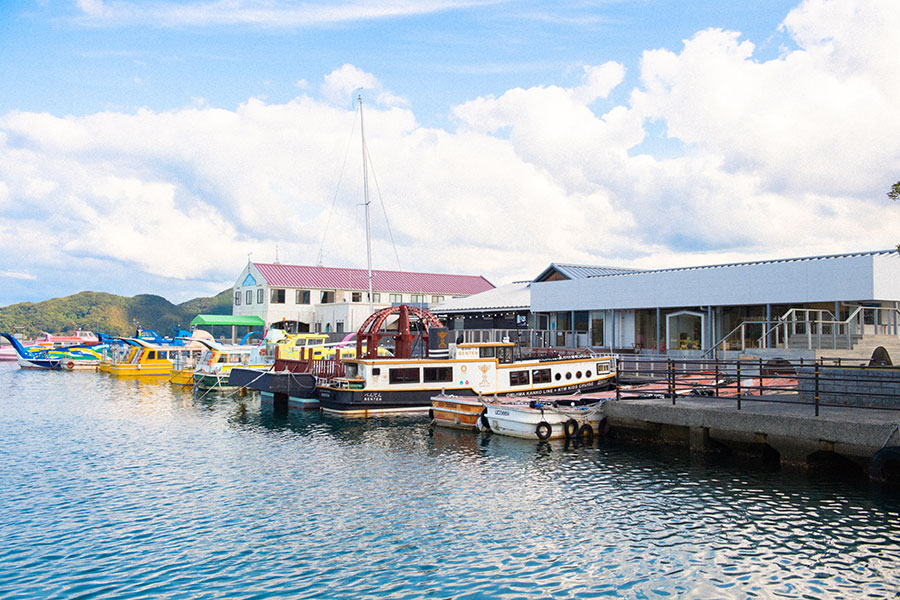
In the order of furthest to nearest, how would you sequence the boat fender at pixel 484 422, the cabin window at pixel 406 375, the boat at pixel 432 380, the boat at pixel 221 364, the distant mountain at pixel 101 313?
the distant mountain at pixel 101 313 < the boat at pixel 221 364 < the cabin window at pixel 406 375 < the boat at pixel 432 380 < the boat fender at pixel 484 422

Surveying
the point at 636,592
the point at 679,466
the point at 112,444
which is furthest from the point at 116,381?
the point at 636,592

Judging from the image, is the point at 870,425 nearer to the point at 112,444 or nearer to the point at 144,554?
the point at 144,554

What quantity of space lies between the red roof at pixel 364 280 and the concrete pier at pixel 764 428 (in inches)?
2517

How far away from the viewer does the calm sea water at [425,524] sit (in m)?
12.1

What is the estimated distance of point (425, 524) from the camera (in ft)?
50.7

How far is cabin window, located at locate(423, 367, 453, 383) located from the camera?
34188 millimetres

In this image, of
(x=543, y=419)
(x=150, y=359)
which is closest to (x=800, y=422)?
(x=543, y=419)

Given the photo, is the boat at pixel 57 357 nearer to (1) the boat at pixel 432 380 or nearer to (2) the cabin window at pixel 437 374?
(1) the boat at pixel 432 380

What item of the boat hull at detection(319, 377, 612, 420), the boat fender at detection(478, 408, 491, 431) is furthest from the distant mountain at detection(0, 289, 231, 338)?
the boat fender at detection(478, 408, 491, 431)

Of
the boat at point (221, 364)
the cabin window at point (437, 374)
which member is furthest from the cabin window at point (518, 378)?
the boat at point (221, 364)

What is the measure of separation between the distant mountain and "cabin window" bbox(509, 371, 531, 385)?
371 feet

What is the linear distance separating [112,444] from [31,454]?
2802 mm

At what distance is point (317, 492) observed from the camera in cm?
1836

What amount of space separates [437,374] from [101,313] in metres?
137
